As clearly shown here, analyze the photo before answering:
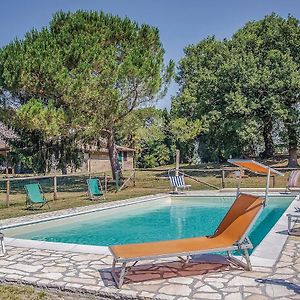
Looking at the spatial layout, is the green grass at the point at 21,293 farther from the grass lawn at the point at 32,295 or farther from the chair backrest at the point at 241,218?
the chair backrest at the point at 241,218

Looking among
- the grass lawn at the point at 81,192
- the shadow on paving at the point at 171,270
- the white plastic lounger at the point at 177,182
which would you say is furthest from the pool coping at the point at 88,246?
the white plastic lounger at the point at 177,182

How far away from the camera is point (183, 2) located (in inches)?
524

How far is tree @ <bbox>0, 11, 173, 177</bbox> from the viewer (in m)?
16.3

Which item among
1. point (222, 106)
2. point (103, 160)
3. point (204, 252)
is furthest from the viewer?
point (103, 160)

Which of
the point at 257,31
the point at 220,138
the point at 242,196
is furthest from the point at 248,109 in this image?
the point at 242,196

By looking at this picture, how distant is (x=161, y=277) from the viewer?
4617mm

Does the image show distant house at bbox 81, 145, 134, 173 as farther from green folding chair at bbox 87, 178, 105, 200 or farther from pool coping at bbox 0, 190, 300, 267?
pool coping at bbox 0, 190, 300, 267

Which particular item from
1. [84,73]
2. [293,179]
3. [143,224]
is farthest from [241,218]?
[84,73]

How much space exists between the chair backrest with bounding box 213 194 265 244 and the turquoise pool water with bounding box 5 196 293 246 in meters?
3.06

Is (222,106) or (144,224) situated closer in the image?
(144,224)

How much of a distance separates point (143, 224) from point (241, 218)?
619 centimetres

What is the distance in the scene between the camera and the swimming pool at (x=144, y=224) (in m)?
8.84

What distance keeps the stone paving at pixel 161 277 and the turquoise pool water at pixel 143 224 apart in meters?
3.06

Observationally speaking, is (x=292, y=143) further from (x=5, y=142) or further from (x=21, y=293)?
(x=21, y=293)
